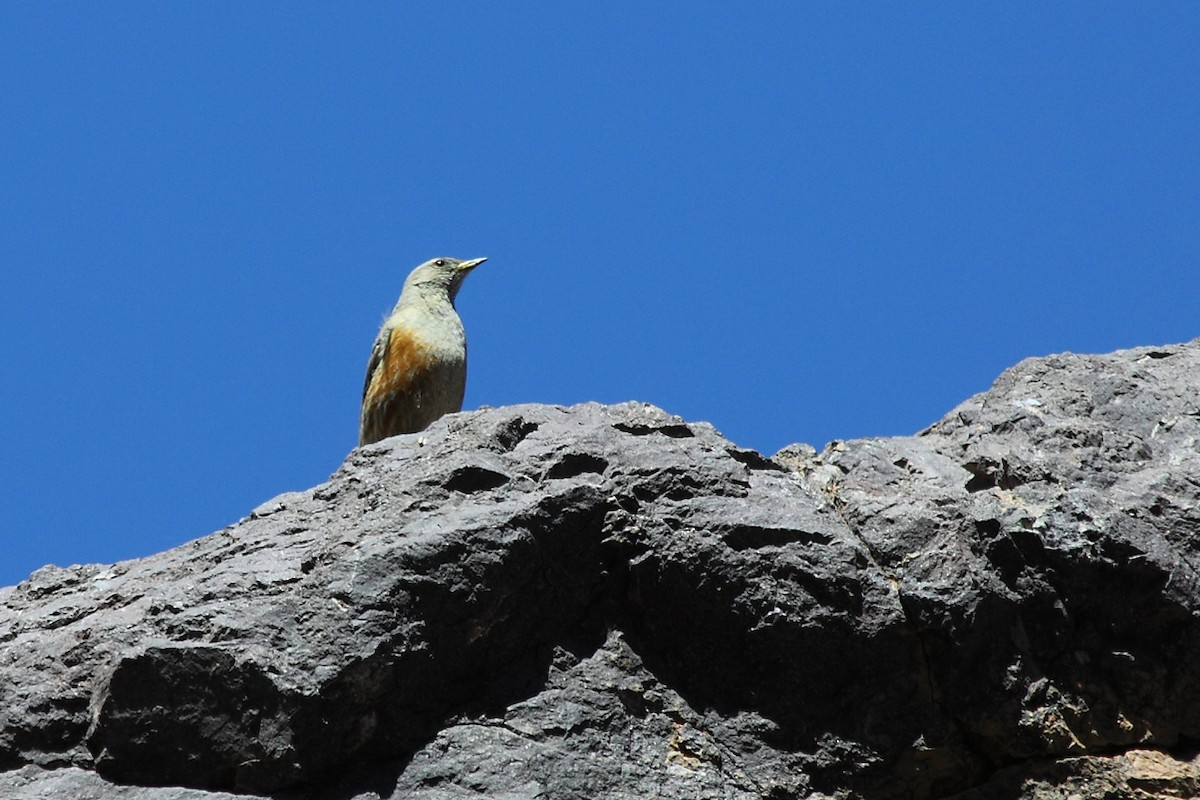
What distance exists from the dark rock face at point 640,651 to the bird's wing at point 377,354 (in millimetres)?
4319

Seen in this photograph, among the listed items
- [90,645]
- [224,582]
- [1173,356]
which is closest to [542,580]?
[224,582]

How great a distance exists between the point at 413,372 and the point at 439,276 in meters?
1.40

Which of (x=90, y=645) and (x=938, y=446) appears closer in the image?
(x=90, y=645)

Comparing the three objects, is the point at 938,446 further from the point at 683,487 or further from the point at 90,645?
the point at 90,645

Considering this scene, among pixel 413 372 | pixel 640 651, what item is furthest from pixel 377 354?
pixel 640 651

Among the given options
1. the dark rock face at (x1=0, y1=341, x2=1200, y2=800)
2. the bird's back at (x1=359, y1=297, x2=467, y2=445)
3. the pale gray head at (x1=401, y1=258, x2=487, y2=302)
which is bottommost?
the dark rock face at (x1=0, y1=341, x2=1200, y2=800)

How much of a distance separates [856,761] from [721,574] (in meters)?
0.70

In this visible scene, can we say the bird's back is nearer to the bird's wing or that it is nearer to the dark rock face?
the bird's wing

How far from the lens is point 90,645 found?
15.4ft

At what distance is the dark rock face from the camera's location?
14.4 feet

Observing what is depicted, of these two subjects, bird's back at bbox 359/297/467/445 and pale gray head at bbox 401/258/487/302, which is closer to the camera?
bird's back at bbox 359/297/467/445

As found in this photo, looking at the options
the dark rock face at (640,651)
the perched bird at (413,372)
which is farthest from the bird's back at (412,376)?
the dark rock face at (640,651)

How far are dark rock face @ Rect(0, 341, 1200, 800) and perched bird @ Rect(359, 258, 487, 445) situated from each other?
12.7 feet

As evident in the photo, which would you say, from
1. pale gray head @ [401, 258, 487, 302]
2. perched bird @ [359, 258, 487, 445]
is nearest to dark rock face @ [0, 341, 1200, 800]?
perched bird @ [359, 258, 487, 445]
